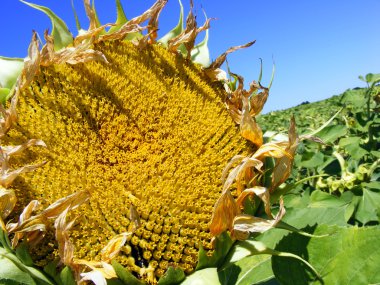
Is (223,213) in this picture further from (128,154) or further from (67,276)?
(67,276)

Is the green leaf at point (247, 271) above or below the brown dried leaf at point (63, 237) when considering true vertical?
below

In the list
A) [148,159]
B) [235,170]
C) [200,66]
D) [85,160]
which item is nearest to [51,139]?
[85,160]

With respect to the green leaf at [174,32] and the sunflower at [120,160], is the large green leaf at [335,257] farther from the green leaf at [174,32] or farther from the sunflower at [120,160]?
the green leaf at [174,32]

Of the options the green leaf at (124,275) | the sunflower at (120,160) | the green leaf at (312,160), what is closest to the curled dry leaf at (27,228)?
the sunflower at (120,160)

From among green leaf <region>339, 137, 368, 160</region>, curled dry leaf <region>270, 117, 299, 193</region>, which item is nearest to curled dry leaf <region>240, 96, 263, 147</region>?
curled dry leaf <region>270, 117, 299, 193</region>

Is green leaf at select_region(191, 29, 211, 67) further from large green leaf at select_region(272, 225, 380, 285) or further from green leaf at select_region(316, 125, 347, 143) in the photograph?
green leaf at select_region(316, 125, 347, 143)

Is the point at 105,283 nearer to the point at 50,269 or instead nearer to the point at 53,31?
the point at 50,269
